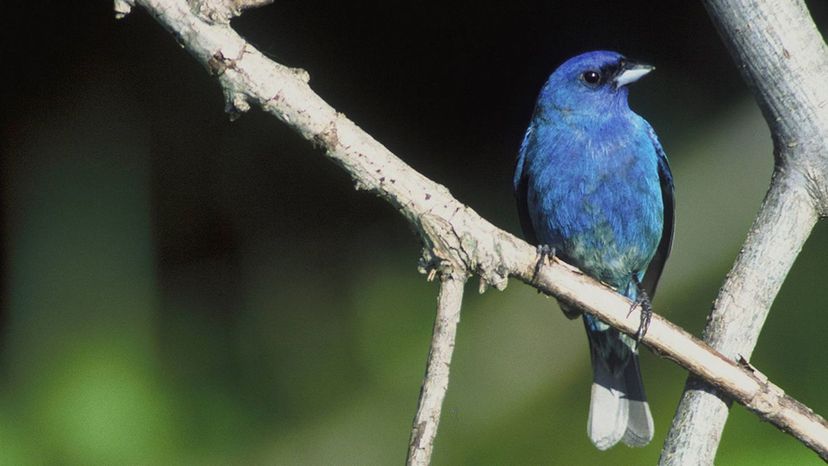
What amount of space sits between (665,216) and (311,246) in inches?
50.5

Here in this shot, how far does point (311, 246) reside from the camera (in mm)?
4023

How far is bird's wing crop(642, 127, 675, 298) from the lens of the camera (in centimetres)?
383

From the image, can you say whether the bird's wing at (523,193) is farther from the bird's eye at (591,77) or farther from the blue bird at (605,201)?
the bird's eye at (591,77)

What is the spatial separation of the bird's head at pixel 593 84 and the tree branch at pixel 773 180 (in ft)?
4.61

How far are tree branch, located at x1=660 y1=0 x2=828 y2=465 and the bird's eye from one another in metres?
1.47

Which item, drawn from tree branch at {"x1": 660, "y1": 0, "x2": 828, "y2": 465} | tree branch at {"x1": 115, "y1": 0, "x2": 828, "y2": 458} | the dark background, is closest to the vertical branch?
tree branch at {"x1": 115, "y1": 0, "x2": 828, "y2": 458}

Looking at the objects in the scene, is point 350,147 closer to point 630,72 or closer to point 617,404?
point 617,404

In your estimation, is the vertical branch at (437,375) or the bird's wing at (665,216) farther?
the bird's wing at (665,216)

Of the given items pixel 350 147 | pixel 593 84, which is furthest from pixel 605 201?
pixel 350 147

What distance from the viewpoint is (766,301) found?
2.47 m

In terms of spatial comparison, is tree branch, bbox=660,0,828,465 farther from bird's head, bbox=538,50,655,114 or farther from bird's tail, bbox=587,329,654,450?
bird's head, bbox=538,50,655,114

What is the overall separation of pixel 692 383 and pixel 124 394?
5.70ft

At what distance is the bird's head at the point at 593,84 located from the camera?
3900mm

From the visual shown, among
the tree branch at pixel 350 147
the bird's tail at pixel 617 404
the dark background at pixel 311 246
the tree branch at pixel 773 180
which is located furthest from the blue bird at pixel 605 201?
the tree branch at pixel 350 147
